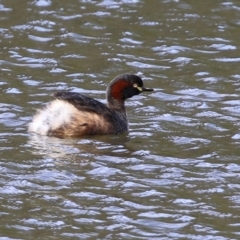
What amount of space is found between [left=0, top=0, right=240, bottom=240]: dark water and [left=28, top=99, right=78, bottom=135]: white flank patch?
19 centimetres

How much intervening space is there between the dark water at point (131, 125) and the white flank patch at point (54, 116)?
19 cm

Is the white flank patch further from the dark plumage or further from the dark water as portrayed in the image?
the dark water

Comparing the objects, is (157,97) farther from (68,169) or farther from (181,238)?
(181,238)

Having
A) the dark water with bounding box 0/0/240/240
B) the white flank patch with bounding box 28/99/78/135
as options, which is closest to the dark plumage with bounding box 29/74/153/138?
the white flank patch with bounding box 28/99/78/135

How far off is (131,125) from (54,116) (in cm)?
93

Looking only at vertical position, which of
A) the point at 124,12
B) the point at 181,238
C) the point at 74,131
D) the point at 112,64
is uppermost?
the point at 124,12

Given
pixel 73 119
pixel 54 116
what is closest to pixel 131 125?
pixel 73 119

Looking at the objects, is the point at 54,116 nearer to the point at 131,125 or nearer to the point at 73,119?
the point at 73,119

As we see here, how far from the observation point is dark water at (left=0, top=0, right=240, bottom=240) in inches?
280

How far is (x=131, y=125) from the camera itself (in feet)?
33.3

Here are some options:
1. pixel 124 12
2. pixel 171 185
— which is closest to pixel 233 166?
pixel 171 185

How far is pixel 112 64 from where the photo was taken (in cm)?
1219

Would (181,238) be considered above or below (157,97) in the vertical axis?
below

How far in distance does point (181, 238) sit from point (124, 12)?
800 cm
